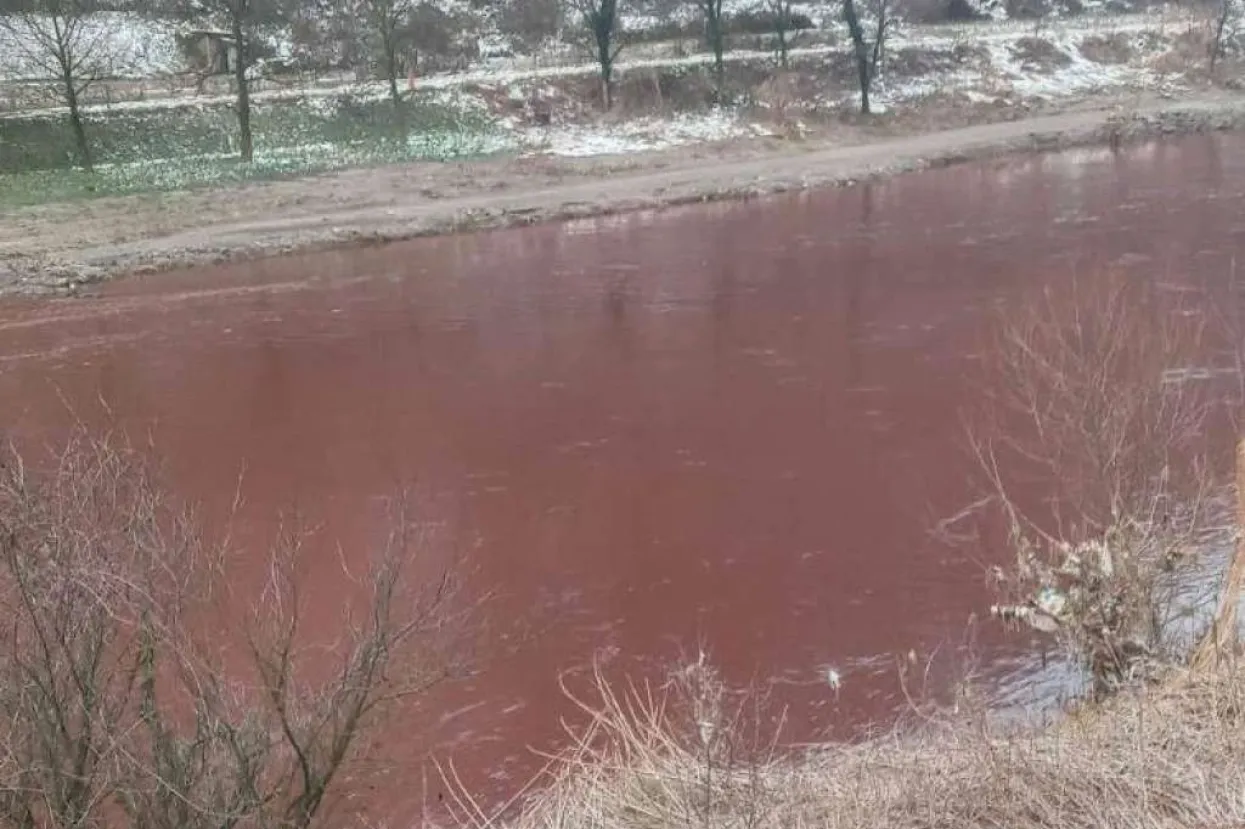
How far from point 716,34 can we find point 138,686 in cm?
4894

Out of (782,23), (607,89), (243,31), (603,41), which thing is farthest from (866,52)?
(243,31)

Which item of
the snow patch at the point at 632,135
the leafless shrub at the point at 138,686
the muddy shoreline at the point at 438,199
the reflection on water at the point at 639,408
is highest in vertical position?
the snow patch at the point at 632,135

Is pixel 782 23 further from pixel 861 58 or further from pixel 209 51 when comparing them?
pixel 209 51

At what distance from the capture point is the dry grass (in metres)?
6.23

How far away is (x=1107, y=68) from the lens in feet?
190

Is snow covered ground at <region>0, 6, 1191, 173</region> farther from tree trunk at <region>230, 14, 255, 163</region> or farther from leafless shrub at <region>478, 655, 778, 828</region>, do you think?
leafless shrub at <region>478, 655, 778, 828</region>

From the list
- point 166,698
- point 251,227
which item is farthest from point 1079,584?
point 251,227

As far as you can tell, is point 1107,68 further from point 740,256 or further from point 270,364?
point 270,364

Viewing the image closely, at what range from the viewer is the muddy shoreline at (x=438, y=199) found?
101 feet

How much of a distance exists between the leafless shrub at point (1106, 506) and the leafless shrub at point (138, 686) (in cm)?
503

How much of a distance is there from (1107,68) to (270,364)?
48565 mm

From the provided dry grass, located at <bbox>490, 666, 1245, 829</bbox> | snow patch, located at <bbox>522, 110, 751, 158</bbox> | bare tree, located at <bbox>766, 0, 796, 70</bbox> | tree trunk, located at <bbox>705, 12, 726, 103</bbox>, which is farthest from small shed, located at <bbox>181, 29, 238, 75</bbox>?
dry grass, located at <bbox>490, 666, 1245, 829</bbox>

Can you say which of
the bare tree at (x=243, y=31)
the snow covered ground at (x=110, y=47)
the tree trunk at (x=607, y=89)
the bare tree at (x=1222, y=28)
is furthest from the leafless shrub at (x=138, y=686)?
the bare tree at (x=1222, y=28)

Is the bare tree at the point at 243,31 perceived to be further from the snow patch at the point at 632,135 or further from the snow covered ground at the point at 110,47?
the snow patch at the point at 632,135
